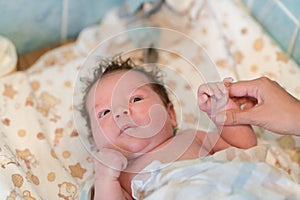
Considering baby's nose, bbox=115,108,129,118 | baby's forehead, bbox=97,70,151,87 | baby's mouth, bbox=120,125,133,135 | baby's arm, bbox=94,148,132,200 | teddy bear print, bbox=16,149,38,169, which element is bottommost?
teddy bear print, bbox=16,149,38,169

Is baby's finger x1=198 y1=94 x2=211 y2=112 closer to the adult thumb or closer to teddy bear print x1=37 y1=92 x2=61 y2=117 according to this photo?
the adult thumb

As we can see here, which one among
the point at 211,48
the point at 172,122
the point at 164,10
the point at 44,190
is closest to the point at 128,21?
the point at 164,10

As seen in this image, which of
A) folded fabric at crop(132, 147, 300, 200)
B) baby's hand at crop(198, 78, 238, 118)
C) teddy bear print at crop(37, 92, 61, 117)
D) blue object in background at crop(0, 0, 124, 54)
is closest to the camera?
folded fabric at crop(132, 147, 300, 200)

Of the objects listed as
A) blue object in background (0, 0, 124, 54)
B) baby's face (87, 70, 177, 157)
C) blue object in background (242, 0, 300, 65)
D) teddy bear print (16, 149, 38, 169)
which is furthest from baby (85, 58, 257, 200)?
blue object in background (0, 0, 124, 54)

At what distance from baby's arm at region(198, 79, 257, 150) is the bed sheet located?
0.31ft

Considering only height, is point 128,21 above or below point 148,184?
above

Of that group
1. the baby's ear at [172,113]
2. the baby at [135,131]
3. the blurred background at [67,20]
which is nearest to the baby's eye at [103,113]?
the baby at [135,131]

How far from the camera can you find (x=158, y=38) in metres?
1.48

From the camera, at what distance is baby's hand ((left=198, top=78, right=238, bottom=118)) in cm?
111

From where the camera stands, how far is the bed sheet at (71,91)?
1157mm

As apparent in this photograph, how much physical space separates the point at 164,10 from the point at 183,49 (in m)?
0.16

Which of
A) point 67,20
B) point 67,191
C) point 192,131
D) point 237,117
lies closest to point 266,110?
point 237,117

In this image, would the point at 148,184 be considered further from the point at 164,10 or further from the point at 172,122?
the point at 164,10

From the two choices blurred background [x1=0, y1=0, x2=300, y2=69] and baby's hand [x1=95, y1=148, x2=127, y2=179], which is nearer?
baby's hand [x1=95, y1=148, x2=127, y2=179]
